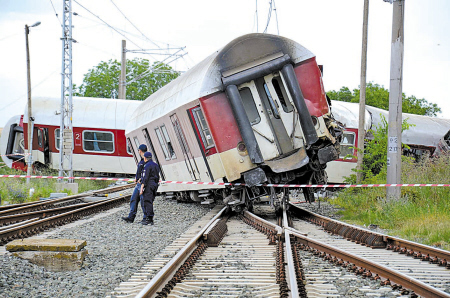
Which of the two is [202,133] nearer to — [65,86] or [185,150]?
[185,150]

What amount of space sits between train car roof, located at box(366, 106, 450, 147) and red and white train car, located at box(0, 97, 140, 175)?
11.3 m

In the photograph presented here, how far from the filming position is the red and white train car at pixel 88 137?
24281mm

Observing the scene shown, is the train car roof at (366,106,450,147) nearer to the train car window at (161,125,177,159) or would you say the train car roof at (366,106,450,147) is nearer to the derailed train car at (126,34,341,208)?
the train car window at (161,125,177,159)

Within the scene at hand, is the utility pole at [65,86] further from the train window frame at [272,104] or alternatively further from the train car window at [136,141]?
the train window frame at [272,104]

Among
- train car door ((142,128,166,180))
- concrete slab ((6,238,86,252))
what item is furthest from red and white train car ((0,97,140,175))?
concrete slab ((6,238,86,252))

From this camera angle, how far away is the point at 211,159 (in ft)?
36.5

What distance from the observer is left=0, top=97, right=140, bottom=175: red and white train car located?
24.3 m

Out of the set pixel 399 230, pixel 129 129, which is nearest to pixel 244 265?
pixel 399 230

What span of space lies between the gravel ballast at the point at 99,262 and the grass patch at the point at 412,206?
420 centimetres

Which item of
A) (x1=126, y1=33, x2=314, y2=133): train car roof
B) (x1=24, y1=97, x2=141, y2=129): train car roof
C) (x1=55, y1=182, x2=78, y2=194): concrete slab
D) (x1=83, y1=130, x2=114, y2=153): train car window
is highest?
(x1=24, y1=97, x2=141, y2=129): train car roof

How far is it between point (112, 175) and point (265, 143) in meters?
16.4

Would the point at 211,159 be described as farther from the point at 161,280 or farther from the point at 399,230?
the point at 161,280

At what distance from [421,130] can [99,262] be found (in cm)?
1833

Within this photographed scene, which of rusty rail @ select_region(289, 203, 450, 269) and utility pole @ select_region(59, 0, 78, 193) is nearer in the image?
rusty rail @ select_region(289, 203, 450, 269)
